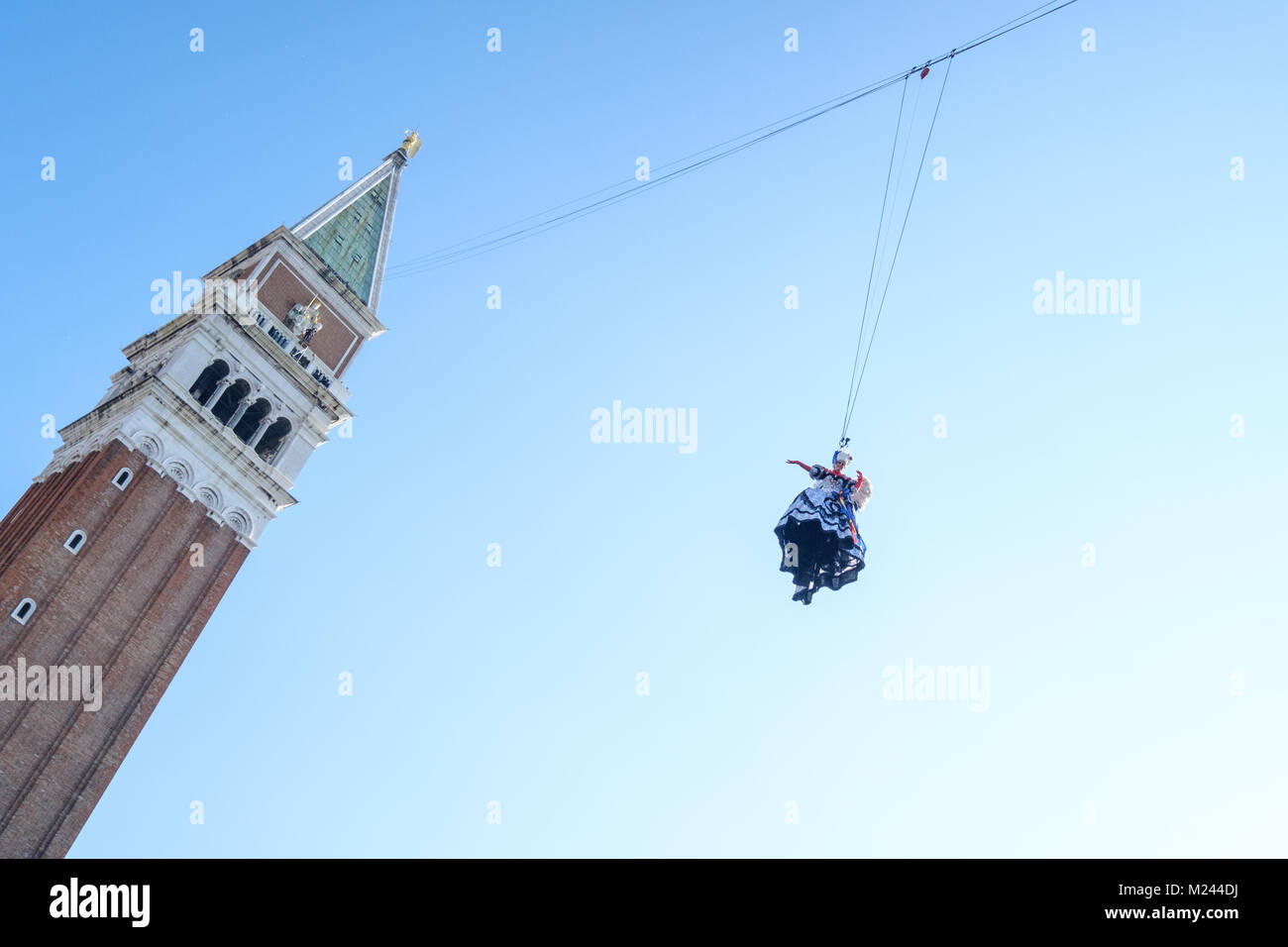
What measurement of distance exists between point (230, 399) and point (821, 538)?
4111 centimetres

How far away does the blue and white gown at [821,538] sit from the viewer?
82.8 ft

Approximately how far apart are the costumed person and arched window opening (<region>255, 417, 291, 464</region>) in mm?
38840

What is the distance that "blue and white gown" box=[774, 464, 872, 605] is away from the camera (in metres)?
25.2

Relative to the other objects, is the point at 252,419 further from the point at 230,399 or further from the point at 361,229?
the point at 361,229

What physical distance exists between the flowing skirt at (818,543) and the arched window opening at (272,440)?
3895cm

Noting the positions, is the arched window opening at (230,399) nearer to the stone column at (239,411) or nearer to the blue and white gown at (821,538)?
the stone column at (239,411)

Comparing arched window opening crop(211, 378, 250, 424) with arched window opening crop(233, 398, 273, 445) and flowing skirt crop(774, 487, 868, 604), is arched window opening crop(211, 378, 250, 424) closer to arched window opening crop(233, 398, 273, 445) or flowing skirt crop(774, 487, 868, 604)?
arched window opening crop(233, 398, 273, 445)

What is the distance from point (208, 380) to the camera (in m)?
56.8

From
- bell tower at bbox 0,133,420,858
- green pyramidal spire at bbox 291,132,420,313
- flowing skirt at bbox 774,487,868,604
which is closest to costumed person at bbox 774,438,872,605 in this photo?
flowing skirt at bbox 774,487,868,604

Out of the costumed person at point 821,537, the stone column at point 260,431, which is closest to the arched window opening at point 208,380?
the stone column at point 260,431

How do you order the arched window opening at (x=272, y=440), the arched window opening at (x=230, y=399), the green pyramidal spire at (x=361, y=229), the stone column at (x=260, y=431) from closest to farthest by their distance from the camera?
1. the arched window opening at (x=230, y=399)
2. the stone column at (x=260, y=431)
3. the arched window opening at (x=272, y=440)
4. the green pyramidal spire at (x=361, y=229)

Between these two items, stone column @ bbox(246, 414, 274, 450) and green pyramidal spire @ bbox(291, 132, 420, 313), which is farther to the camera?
green pyramidal spire @ bbox(291, 132, 420, 313)

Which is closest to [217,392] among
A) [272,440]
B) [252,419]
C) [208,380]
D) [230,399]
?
[208,380]
